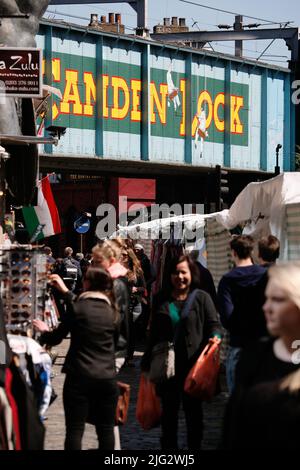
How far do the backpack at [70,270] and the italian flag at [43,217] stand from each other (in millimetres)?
5456

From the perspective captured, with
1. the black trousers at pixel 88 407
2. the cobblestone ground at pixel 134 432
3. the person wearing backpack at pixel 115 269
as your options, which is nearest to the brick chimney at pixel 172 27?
the cobblestone ground at pixel 134 432

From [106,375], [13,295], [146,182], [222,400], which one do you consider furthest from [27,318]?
[146,182]

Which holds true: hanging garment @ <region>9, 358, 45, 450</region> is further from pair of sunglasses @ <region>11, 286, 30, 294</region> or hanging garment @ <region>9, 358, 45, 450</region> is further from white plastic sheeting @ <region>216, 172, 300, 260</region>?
white plastic sheeting @ <region>216, 172, 300, 260</region>

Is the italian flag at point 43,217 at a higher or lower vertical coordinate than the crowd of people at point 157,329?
higher

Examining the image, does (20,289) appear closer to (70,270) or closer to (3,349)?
(3,349)

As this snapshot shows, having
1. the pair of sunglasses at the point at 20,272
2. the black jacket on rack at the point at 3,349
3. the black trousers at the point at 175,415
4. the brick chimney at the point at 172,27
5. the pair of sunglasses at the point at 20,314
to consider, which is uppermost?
the brick chimney at the point at 172,27

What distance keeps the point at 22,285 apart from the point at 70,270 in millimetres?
20330

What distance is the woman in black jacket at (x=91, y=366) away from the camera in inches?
324

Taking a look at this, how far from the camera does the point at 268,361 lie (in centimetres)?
464

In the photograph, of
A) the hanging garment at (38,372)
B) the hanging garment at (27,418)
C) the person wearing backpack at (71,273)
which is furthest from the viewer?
the person wearing backpack at (71,273)

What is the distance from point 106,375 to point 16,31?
16.2 metres

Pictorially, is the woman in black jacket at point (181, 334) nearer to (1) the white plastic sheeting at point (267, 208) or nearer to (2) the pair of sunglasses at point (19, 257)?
(2) the pair of sunglasses at point (19, 257)

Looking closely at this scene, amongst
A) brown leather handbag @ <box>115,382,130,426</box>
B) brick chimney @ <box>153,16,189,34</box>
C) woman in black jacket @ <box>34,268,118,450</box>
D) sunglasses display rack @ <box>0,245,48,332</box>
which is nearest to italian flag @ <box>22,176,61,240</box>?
sunglasses display rack @ <box>0,245,48,332</box>
